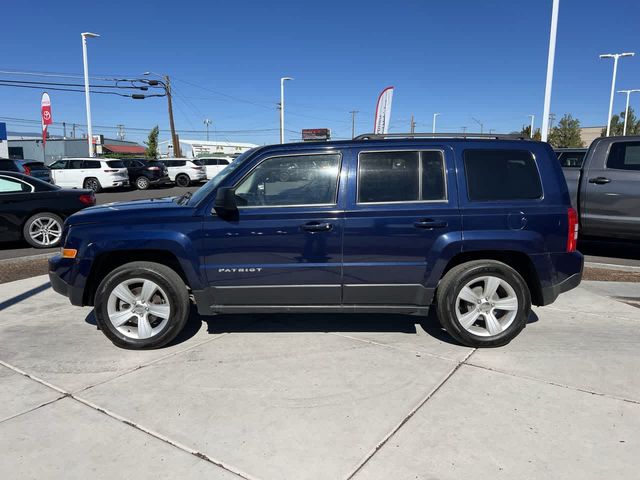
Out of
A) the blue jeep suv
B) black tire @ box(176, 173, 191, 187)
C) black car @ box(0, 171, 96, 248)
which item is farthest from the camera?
black tire @ box(176, 173, 191, 187)

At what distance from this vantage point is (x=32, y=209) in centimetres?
856

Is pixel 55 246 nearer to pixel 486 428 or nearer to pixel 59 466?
pixel 59 466

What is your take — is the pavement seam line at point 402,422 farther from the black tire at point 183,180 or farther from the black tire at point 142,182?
the black tire at point 183,180

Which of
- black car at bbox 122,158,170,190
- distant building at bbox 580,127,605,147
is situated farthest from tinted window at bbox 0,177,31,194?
distant building at bbox 580,127,605,147

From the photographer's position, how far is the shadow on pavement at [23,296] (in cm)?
A: 549

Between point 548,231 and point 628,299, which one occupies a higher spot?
point 548,231

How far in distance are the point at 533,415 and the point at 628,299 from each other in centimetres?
363

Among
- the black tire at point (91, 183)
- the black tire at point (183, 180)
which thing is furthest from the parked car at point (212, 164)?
the black tire at point (91, 183)

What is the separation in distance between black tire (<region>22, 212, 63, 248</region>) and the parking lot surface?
4.24m

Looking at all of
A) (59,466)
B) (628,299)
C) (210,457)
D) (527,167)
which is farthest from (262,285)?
(628,299)

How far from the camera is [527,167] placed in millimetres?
4090

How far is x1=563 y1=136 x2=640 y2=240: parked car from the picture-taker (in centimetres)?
727

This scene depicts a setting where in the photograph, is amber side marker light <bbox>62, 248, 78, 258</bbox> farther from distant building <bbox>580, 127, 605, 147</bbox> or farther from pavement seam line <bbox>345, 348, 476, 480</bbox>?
distant building <bbox>580, 127, 605, 147</bbox>

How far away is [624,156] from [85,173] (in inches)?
864
